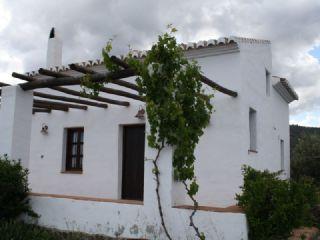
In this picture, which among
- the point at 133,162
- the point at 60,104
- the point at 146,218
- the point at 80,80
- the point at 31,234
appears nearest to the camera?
the point at 146,218

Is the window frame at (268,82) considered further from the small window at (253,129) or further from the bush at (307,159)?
the bush at (307,159)

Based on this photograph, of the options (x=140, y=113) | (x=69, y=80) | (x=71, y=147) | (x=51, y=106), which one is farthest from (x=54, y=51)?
(x=69, y=80)

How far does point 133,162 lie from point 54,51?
16.6 ft

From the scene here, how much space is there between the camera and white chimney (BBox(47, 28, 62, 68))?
12695 mm

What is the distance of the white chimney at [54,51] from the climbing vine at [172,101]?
7.36m

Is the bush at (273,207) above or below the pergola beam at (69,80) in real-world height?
below

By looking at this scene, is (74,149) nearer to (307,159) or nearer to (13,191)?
(13,191)

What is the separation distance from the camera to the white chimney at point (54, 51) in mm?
12695

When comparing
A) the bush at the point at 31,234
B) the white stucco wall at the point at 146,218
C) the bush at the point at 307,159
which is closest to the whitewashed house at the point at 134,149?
the white stucco wall at the point at 146,218

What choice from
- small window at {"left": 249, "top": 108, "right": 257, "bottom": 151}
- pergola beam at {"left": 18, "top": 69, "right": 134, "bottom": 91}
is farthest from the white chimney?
small window at {"left": 249, "top": 108, "right": 257, "bottom": 151}

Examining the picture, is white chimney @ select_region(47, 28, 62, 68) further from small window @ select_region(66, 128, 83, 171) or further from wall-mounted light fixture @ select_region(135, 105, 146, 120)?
wall-mounted light fixture @ select_region(135, 105, 146, 120)

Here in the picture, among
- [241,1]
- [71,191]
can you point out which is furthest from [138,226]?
[241,1]

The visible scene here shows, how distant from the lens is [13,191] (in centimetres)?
714

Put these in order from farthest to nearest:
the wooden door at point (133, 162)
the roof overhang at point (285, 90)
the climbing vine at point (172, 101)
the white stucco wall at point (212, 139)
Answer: the roof overhang at point (285, 90), the wooden door at point (133, 162), the white stucco wall at point (212, 139), the climbing vine at point (172, 101)
